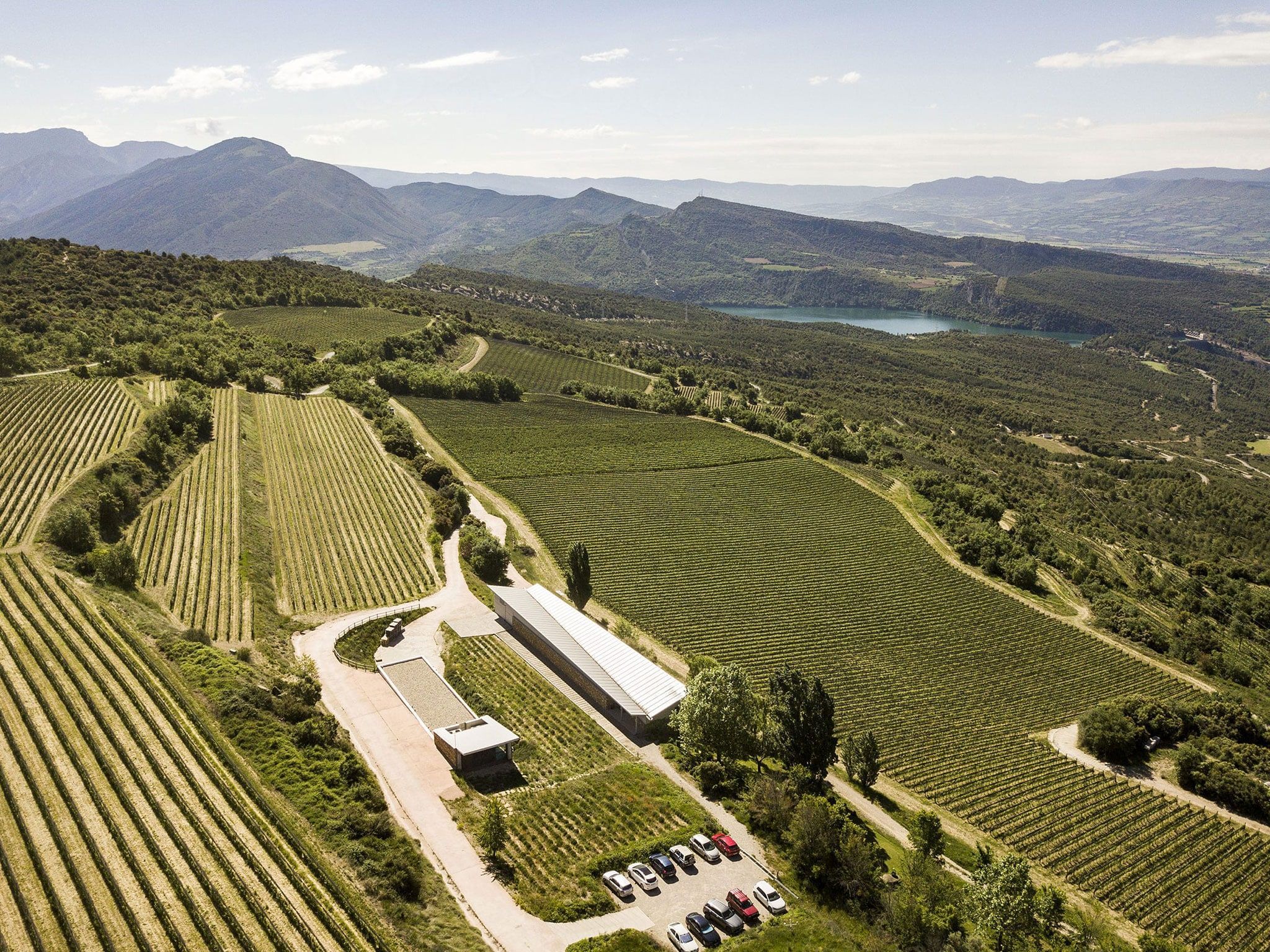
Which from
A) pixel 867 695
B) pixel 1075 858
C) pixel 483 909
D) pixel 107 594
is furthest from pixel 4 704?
pixel 1075 858

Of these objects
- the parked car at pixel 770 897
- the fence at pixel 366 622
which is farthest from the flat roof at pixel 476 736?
the parked car at pixel 770 897

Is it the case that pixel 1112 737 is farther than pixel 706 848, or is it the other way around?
pixel 1112 737

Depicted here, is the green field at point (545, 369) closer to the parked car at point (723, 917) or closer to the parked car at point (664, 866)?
the parked car at point (664, 866)

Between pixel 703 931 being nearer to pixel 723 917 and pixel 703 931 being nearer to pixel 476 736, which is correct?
pixel 723 917

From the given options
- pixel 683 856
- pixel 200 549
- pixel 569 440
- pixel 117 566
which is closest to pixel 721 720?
pixel 683 856

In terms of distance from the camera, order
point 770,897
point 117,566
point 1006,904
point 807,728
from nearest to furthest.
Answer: point 1006,904, point 770,897, point 807,728, point 117,566

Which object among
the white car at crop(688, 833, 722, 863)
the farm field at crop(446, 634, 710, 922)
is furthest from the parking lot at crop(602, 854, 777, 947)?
the farm field at crop(446, 634, 710, 922)

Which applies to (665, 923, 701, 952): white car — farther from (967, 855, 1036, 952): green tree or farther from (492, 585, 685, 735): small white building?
(492, 585, 685, 735): small white building

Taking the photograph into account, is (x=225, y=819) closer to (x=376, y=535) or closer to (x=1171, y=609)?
(x=376, y=535)
